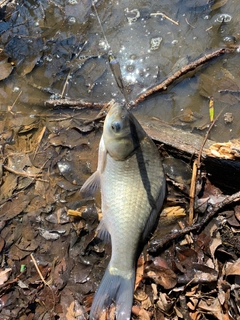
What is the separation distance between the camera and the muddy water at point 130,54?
14.2 ft

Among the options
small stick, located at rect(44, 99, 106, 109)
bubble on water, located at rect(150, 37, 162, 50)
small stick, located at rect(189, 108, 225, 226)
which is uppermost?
small stick, located at rect(44, 99, 106, 109)

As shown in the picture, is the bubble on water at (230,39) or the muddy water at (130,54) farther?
the bubble on water at (230,39)

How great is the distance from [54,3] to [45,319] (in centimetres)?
472

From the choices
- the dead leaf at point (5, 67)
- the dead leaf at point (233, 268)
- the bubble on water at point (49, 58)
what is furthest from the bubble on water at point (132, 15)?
the dead leaf at point (233, 268)

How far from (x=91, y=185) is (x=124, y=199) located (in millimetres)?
510

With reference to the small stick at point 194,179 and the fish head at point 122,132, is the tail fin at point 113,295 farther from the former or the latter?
the fish head at point 122,132

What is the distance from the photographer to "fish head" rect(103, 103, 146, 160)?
3316 mm

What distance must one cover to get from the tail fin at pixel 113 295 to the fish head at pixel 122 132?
119 cm

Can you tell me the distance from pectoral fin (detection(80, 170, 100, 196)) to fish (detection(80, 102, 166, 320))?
9 centimetres

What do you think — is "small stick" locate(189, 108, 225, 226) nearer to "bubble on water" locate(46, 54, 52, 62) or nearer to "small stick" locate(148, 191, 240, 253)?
"small stick" locate(148, 191, 240, 253)

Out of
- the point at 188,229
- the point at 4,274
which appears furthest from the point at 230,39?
the point at 4,274

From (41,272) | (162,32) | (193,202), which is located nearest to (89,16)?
(162,32)

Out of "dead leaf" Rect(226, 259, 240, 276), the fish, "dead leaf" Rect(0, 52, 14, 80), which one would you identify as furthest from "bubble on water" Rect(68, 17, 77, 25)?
"dead leaf" Rect(226, 259, 240, 276)

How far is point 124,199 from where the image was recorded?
3357mm
